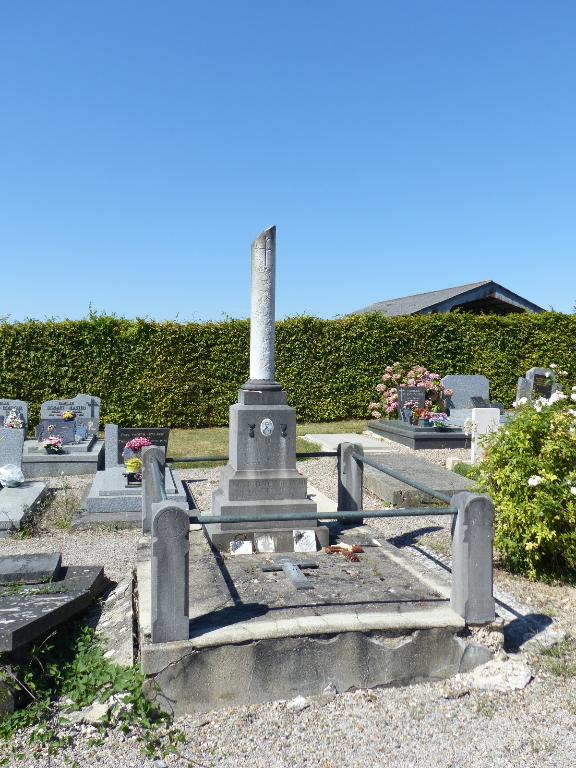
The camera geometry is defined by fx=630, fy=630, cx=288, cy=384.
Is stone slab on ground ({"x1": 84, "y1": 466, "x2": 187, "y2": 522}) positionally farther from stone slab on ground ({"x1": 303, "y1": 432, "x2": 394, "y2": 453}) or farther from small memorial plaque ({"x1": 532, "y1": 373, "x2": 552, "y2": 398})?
small memorial plaque ({"x1": 532, "y1": 373, "x2": 552, "y2": 398})

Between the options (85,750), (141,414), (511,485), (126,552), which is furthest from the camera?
(141,414)

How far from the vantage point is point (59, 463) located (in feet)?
34.8

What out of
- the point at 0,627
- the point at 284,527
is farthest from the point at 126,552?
the point at 0,627

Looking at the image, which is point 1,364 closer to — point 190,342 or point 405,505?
point 190,342

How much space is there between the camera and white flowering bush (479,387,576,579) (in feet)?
16.8

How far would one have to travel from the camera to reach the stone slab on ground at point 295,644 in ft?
11.4

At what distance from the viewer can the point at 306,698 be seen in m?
3.59

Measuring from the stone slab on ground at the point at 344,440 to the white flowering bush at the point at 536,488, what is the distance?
20.8 ft

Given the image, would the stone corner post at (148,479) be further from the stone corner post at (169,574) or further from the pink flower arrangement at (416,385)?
the pink flower arrangement at (416,385)

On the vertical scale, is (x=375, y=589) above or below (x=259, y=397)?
below

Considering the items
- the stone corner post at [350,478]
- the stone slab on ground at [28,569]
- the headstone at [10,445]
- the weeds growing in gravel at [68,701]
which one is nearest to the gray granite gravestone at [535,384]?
the stone corner post at [350,478]

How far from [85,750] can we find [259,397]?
322 cm

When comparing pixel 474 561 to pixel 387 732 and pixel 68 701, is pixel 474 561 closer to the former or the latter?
pixel 387 732

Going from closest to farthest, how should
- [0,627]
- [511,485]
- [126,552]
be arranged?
[0,627], [511,485], [126,552]
